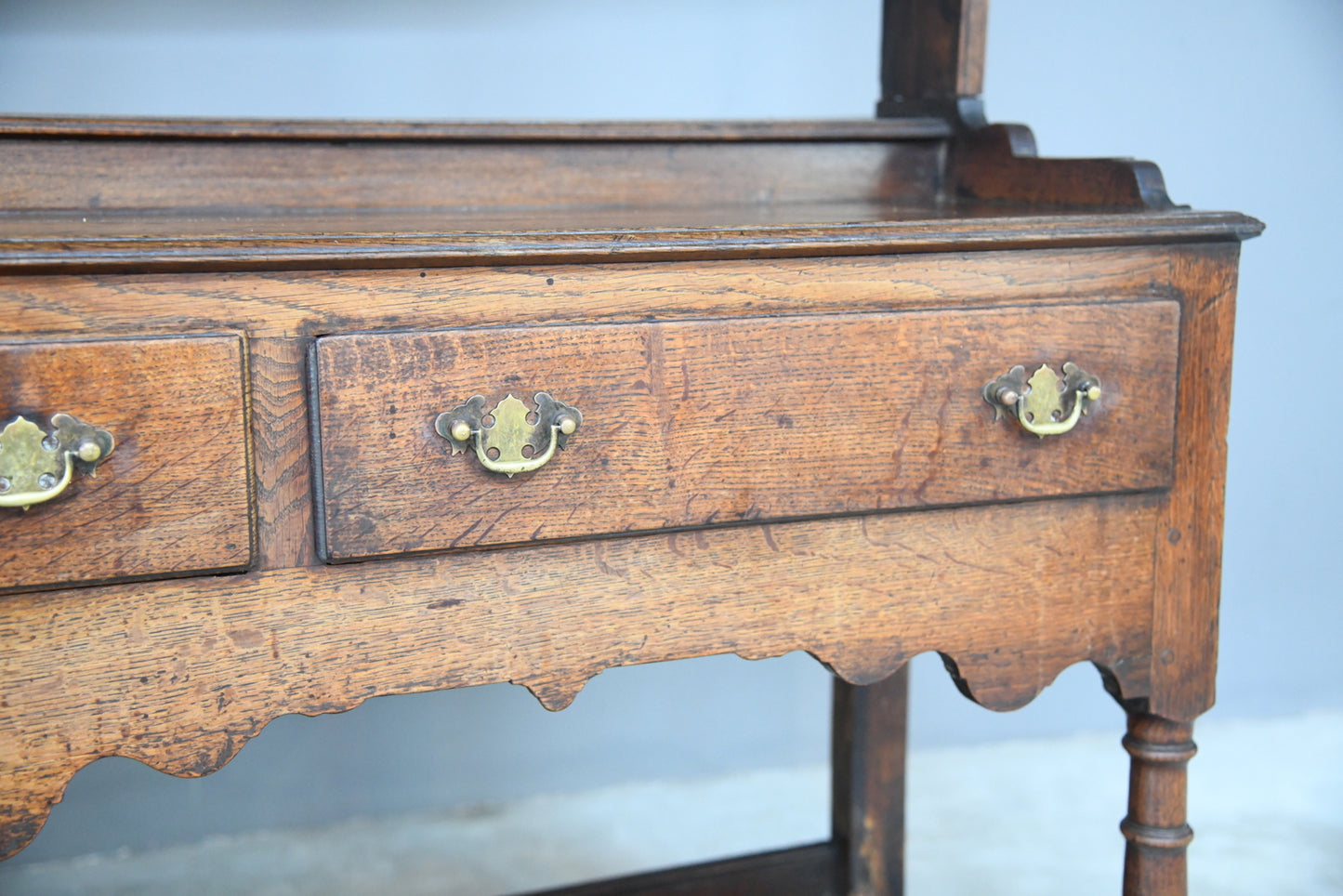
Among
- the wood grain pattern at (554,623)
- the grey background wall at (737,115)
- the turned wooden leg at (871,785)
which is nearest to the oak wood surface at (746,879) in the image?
the turned wooden leg at (871,785)

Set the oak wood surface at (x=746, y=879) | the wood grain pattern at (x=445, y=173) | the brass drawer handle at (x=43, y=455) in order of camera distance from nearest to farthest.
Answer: the brass drawer handle at (x=43, y=455) → the wood grain pattern at (x=445, y=173) → the oak wood surface at (x=746, y=879)

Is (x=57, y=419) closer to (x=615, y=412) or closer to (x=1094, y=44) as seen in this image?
(x=615, y=412)

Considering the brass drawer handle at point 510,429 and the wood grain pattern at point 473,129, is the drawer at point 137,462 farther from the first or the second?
the wood grain pattern at point 473,129

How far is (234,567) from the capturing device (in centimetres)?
79

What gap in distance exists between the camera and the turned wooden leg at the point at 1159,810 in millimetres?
1045

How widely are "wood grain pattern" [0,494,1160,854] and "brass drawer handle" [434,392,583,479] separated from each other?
0.08 metres

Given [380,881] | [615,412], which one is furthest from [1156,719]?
[380,881]

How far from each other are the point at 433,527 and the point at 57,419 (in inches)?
9.1

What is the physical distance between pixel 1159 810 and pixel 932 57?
2.58 ft

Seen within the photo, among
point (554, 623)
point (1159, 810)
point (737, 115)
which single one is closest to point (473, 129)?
point (554, 623)

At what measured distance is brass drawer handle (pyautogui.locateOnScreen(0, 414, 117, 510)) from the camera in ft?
2.38

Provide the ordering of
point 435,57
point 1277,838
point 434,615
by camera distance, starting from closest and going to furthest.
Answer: point 434,615 → point 435,57 → point 1277,838

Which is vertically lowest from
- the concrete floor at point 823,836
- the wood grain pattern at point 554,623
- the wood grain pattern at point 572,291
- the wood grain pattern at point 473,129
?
the concrete floor at point 823,836

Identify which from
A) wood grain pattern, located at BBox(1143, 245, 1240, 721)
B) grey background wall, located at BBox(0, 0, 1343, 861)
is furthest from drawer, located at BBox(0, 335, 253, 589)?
grey background wall, located at BBox(0, 0, 1343, 861)
